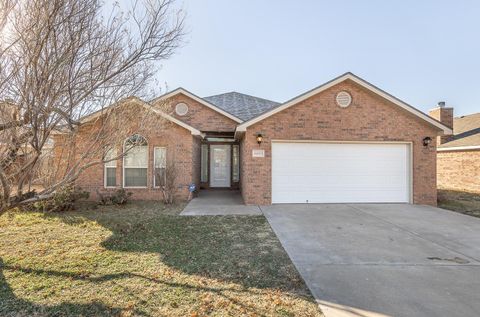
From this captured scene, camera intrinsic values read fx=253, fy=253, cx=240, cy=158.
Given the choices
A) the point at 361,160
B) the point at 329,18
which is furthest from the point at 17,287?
the point at 329,18

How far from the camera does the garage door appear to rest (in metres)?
10.0

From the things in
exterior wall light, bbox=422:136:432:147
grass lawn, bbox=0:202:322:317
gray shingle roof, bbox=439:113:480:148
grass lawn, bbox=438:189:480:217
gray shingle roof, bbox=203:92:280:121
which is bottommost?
grass lawn, bbox=438:189:480:217

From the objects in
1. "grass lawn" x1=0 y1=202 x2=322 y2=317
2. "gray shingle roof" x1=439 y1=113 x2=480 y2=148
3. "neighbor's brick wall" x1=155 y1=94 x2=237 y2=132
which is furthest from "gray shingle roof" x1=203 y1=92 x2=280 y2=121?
"gray shingle roof" x1=439 y1=113 x2=480 y2=148

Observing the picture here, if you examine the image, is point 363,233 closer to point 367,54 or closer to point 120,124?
point 120,124

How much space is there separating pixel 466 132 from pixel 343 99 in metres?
11.8

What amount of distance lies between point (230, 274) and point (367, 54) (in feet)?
48.1

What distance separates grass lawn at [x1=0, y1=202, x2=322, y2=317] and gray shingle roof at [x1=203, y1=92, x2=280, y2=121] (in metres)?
9.24

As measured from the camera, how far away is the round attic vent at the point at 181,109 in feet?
43.5

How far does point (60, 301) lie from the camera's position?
3143 mm

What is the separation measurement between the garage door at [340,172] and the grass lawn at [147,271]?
150 inches

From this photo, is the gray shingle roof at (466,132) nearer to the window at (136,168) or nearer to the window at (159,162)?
the window at (159,162)

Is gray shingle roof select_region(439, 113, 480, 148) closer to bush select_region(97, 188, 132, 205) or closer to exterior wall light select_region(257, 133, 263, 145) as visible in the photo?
exterior wall light select_region(257, 133, 263, 145)

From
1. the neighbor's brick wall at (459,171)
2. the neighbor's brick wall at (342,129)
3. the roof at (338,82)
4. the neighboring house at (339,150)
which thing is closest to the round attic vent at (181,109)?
the neighboring house at (339,150)

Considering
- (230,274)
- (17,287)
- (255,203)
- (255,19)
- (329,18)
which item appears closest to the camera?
(17,287)
